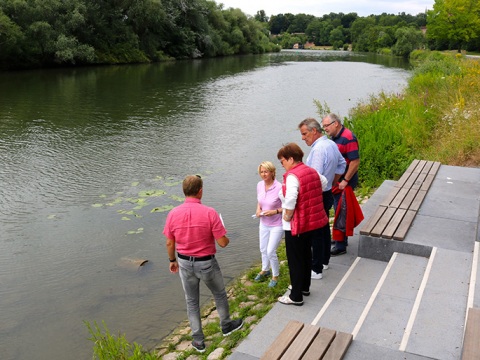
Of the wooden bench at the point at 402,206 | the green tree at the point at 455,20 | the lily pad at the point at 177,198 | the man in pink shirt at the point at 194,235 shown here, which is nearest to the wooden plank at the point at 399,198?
the wooden bench at the point at 402,206

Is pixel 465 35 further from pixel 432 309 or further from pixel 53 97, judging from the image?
pixel 432 309

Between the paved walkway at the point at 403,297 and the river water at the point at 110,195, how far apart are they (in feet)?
6.26

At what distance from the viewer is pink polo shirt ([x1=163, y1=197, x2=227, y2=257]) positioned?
4.40 meters

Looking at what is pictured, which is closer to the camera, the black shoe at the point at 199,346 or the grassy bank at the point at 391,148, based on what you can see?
the black shoe at the point at 199,346

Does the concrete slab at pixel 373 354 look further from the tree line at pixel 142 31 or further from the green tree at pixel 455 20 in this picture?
the green tree at pixel 455 20

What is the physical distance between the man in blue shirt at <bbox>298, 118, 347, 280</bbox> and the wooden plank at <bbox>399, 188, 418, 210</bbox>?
1.52m

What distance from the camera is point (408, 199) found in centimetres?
666

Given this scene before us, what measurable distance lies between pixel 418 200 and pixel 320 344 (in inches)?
139

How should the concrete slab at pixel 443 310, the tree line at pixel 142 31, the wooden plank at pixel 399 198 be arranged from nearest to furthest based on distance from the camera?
the concrete slab at pixel 443 310, the wooden plank at pixel 399 198, the tree line at pixel 142 31

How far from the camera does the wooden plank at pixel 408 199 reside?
20.8 ft

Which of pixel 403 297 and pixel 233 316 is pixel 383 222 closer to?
pixel 403 297

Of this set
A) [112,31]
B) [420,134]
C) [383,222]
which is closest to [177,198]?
[383,222]

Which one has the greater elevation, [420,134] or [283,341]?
[420,134]

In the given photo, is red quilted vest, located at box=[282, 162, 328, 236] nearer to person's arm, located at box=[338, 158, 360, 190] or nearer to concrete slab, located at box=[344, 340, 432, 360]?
person's arm, located at box=[338, 158, 360, 190]
